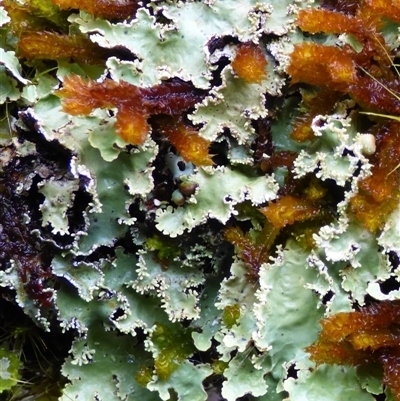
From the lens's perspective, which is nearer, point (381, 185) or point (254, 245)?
point (381, 185)

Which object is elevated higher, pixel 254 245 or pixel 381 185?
pixel 381 185

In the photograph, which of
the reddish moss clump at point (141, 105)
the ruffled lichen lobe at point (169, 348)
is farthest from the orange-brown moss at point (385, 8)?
the ruffled lichen lobe at point (169, 348)

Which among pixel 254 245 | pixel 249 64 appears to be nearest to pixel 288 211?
pixel 254 245

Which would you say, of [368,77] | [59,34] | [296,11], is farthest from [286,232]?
[59,34]

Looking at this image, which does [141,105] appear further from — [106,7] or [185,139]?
[106,7]

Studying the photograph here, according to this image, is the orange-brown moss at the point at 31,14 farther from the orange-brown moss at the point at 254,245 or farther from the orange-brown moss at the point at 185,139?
the orange-brown moss at the point at 254,245

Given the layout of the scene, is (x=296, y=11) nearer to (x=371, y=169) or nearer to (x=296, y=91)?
(x=296, y=91)

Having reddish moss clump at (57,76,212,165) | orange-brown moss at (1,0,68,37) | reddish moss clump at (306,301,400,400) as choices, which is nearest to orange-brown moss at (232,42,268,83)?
reddish moss clump at (57,76,212,165)
